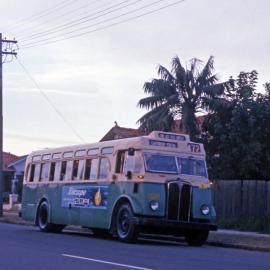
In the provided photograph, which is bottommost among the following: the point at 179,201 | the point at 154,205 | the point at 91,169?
the point at 154,205

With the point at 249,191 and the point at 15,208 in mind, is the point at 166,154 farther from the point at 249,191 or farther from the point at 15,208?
the point at 15,208

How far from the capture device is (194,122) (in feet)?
117

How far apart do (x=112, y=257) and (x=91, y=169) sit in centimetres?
756

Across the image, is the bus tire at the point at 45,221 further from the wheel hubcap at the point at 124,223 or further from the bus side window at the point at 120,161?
the wheel hubcap at the point at 124,223

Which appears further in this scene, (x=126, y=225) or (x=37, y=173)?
(x=37, y=173)

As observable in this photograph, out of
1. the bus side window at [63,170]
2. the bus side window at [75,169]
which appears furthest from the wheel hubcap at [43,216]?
the bus side window at [75,169]

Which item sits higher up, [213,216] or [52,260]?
[213,216]

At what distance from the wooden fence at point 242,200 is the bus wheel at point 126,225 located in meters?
7.27

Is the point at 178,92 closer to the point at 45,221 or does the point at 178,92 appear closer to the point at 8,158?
the point at 45,221

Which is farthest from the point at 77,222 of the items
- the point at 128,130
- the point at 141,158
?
the point at 128,130

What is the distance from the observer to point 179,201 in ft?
67.2

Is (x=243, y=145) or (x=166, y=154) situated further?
(x=243, y=145)

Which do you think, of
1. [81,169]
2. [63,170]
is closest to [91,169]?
[81,169]

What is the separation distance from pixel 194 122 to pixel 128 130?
13264 mm
